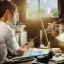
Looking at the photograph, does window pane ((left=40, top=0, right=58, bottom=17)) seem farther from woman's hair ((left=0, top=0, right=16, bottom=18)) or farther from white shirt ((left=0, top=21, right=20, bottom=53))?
white shirt ((left=0, top=21, right=20, bottom=53))

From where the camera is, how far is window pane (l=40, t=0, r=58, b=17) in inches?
166

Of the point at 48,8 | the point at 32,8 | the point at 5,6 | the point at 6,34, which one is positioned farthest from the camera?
the point at 32,8

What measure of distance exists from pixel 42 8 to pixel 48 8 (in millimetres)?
142

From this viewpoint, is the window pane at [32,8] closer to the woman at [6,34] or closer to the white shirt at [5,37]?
the woman at [6,34]

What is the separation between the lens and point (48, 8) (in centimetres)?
431

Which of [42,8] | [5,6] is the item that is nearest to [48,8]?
[42,8]

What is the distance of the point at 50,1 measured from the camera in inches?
A: 174

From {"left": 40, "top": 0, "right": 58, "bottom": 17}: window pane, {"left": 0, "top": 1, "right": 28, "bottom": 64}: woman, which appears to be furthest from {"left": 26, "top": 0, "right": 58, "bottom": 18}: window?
{"left": 0, "top": 1, "right": 28, "bottom": 64}: woman

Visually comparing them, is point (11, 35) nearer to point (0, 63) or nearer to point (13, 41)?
point (13, 41)

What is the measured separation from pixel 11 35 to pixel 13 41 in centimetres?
7

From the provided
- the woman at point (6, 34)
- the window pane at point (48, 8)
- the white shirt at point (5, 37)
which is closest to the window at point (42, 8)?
the window pane at point (48, 8)

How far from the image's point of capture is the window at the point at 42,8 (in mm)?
4234

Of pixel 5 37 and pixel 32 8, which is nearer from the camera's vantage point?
pixel 5 37

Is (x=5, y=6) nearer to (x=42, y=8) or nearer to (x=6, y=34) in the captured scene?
(x=6, y=34)
